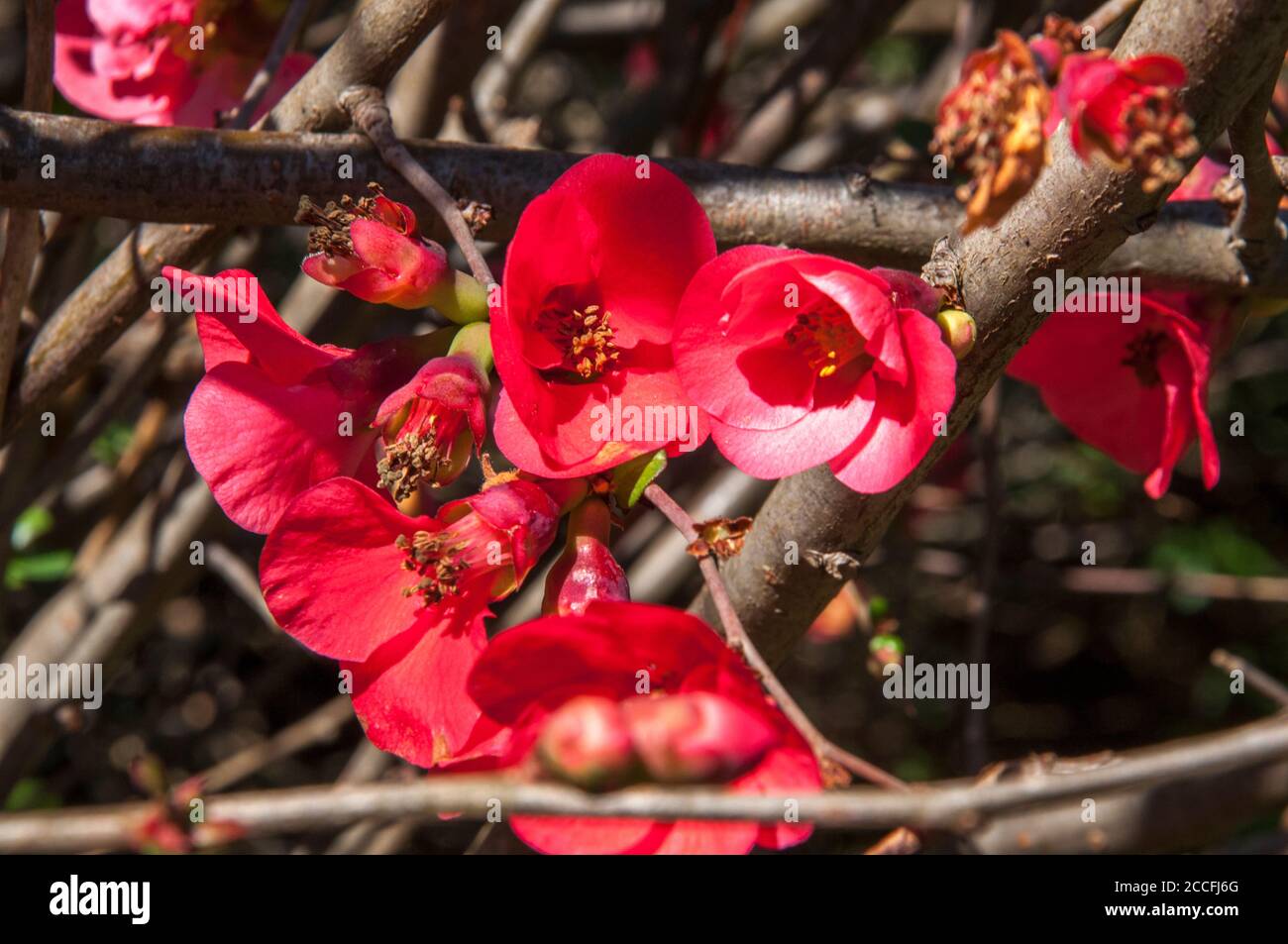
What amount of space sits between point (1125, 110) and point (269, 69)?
0.92 m

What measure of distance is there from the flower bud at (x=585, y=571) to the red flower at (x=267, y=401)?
0.55ft

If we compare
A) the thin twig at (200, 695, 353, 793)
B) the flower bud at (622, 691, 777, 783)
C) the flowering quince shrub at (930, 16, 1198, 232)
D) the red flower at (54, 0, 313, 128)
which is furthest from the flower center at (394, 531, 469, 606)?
the thin twig at (200, 695, 353, 793)

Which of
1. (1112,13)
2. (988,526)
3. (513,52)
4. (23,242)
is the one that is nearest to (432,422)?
(23,242)

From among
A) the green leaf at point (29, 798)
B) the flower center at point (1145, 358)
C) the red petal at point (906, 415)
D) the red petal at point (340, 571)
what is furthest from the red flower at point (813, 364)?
the green leaf at point (29, 798)

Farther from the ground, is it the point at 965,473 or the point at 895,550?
the point at 965,473

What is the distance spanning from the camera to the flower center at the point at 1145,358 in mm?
1139

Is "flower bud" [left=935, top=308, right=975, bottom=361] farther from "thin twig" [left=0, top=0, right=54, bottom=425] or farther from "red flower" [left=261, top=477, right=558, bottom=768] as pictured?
"thin twig" [left=0, top=0, right=54, bottom=425]

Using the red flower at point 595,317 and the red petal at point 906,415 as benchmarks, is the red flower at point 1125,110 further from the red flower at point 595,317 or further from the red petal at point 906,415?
the red flower at point 595,317

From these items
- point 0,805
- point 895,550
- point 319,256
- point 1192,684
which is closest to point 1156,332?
point 319,256

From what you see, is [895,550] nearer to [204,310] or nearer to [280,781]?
[280,781]

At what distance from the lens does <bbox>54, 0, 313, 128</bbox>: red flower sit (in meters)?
1.30

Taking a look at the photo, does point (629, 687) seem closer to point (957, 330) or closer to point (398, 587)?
point (398, 587)

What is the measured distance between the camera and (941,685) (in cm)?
175

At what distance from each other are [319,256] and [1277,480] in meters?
2.38
